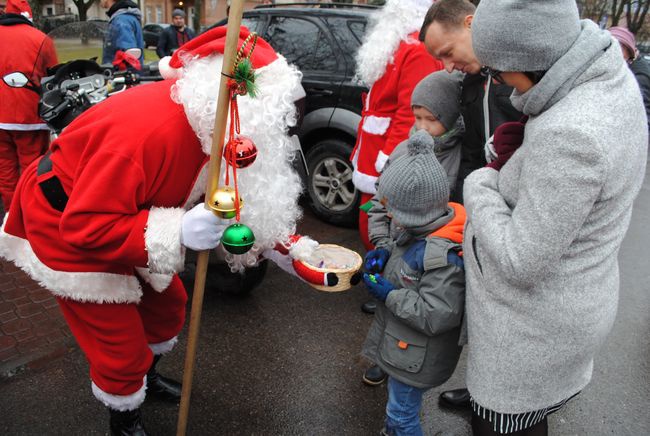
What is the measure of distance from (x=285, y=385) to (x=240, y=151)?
164cm

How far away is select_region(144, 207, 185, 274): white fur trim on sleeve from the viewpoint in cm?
164

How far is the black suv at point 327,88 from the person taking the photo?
15.1 ft

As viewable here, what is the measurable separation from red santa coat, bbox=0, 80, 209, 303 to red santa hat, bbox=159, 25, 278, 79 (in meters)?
0.12

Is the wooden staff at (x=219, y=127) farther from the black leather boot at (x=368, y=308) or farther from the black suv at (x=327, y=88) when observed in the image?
the black suv at (x=327, y=88)

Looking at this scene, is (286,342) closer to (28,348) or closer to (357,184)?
(357,184)

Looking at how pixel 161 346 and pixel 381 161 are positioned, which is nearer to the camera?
pixel 161 346

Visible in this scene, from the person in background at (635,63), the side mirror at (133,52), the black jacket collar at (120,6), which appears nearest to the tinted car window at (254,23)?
the side mirror at (133,52)

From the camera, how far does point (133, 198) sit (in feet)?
5.39

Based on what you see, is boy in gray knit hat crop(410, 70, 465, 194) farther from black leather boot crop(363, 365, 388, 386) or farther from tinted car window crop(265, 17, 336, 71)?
tinted car window crop(265, 17, 336, 71)

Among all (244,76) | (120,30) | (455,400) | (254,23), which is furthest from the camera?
(254,23)

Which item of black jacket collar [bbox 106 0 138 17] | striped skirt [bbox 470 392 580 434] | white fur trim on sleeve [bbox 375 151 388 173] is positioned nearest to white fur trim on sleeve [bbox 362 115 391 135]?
white fur trim on sleeve [bbox 375 151 388 173]

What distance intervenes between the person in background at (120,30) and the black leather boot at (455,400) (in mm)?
3703

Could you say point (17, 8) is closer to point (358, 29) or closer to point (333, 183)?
point (358, 29)

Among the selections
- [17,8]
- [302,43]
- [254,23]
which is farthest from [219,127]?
[254,23]
